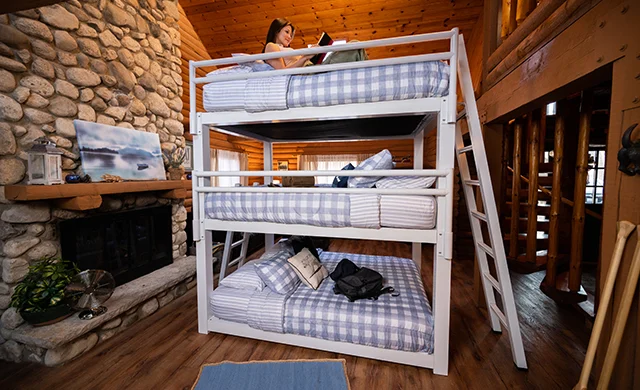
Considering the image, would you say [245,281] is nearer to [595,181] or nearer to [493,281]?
[493,281]

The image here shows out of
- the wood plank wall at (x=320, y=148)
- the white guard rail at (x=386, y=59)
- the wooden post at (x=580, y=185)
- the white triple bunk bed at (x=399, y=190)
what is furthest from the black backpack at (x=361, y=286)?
the wood plank wall at (x=320, y=148)

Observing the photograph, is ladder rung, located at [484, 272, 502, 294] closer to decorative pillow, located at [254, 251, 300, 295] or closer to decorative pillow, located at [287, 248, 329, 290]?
decorative pillow, located at [287, 248, 329, 290]

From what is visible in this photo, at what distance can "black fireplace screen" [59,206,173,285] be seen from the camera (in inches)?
83.2

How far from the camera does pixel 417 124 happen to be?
2.15m

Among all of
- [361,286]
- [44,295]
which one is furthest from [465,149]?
[44,295]

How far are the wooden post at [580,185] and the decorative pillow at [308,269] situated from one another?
78.7 inches

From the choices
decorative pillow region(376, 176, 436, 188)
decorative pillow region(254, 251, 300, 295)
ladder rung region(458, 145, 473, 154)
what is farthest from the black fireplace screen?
ladder rung region(458, 145, 473, 154)

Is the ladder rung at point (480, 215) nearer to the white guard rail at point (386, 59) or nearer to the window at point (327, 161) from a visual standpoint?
the white guard rail at point (386, 59)

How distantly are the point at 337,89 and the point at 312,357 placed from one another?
1.69 meters

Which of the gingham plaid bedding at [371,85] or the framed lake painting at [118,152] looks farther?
the framed lake painting at [118,152]

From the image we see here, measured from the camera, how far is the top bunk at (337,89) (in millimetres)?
1503

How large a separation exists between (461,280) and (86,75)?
4.12 metres

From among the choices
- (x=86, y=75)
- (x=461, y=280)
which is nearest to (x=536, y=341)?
(x=461, y=280)

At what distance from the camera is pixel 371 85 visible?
1.55 m
